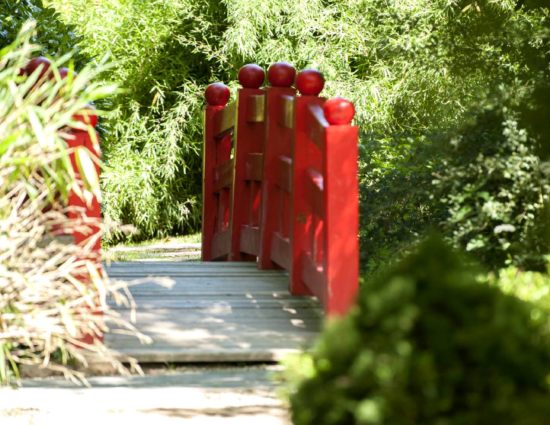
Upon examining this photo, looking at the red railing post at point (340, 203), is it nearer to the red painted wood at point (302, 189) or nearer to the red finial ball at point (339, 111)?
the red finial ball at point (339, 111)

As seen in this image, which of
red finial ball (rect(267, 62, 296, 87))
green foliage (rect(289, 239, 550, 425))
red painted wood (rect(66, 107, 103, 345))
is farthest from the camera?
red finial ball (rect(267, 62, 296, 87))

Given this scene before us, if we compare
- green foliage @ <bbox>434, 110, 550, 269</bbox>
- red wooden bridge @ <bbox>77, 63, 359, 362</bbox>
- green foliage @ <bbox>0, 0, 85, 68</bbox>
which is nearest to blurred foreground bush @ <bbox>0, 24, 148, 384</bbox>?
red wooden bridge @ <bbox>77, 63, 359, 362</bbox>

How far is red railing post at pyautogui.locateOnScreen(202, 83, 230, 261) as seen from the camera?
8070mm

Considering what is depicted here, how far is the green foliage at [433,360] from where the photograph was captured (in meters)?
2.27

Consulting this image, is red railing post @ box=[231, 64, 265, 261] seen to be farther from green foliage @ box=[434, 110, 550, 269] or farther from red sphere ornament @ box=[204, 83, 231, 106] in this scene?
green foliage @ box=[434, 110, 550, 269]

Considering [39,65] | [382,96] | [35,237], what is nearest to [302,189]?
[39,65]

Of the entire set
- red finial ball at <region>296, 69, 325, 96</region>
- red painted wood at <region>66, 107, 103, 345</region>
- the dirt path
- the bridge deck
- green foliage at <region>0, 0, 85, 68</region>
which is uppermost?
green foliage at <region>0, 0, 85, 68</region>

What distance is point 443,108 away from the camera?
10.2 meters

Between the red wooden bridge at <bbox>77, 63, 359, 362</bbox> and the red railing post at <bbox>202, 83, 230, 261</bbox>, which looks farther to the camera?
the red railing post at <bbox>202, 83, 230, 261</bbox>

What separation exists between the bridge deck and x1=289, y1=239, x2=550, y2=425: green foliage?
5.67 ft

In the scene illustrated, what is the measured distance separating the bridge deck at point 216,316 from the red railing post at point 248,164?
60 cm

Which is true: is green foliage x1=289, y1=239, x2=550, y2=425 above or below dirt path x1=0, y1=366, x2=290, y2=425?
above

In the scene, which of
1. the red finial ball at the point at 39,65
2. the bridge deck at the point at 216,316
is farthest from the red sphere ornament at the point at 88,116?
the bridge deck at the point at 216,316

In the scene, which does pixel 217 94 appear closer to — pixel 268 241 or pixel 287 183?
pixel 268 241
